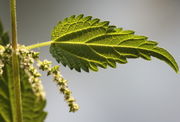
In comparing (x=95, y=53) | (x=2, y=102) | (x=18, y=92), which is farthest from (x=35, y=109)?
(x=95, y=53)

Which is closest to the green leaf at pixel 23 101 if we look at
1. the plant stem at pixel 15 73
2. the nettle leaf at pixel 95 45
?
the plant stem at pixel 15 73

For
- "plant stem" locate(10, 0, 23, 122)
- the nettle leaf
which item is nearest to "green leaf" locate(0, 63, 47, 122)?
"plant stem" locate(10, 0, 23, 122)

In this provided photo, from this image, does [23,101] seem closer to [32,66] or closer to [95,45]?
[32,66]

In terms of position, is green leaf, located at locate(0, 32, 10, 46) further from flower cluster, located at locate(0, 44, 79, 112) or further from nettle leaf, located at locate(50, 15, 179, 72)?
nettle leaf, located at locate(50, 15, 179, 72)

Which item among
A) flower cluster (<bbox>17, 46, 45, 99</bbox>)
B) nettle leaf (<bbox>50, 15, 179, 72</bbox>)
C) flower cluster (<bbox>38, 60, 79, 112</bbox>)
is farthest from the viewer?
nettle leaf (<bbox>50, 15, 179, 72</bbox>)

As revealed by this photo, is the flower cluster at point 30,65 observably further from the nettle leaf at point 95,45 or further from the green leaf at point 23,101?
the nettle leaf at point 95,45
